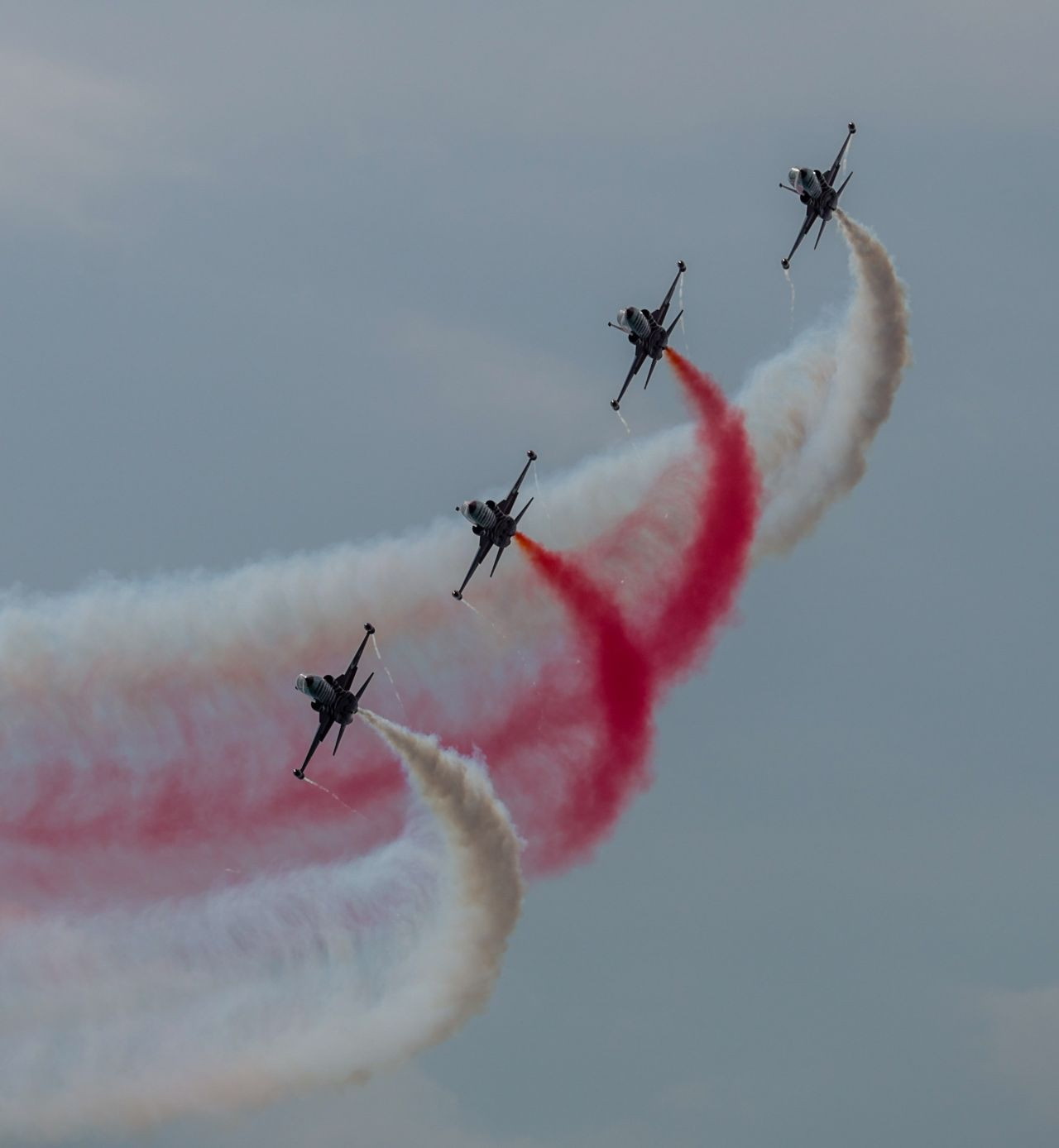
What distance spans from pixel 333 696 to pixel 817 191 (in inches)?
1126

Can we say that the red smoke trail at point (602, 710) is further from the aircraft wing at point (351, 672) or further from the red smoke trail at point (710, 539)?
the aircraft wing at point (351, 672)

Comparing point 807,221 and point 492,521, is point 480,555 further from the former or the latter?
point 807,221

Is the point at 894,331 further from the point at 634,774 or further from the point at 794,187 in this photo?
the point at 634,774

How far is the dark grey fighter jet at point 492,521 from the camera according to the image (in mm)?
103938

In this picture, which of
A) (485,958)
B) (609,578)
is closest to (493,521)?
(609,578)

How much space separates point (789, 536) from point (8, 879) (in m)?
33.9

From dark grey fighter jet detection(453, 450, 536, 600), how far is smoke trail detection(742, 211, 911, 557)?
11.3 m

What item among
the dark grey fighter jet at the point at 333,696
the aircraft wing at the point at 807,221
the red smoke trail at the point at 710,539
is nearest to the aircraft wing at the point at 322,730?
the dark grey fighter jet at the point at 333,696

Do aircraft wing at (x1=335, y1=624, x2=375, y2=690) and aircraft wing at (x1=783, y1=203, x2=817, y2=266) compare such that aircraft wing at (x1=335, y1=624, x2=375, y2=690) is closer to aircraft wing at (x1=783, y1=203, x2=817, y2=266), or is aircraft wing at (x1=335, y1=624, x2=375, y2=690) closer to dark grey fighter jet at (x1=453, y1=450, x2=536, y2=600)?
A: dark grey fighter jet at (x1=453, y1=450, x2=536, y2=600)

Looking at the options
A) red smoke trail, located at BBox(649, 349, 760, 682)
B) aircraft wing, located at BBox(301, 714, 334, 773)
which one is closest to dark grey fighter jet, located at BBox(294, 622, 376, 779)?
aircraft wing, located at BBox(301, 714, 334, 773)

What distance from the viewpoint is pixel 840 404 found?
112375 millimetres

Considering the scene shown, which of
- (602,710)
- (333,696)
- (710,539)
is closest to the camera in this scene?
(333,696)

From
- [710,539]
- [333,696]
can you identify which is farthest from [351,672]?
[710,539]

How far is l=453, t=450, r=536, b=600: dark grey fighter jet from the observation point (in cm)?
10394
